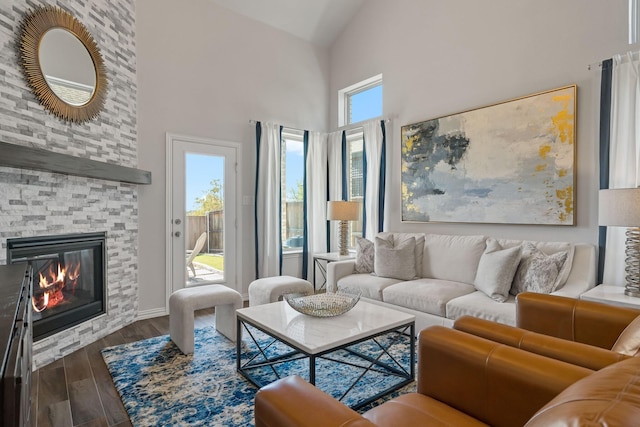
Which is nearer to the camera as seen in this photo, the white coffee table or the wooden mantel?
the white coffee table

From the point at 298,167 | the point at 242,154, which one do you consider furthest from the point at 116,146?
the point at 298,167

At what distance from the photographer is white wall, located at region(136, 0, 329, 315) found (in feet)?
12.4

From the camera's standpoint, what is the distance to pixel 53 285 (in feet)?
9.50

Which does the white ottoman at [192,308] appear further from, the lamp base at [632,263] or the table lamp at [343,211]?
the lamp base at [632,263]

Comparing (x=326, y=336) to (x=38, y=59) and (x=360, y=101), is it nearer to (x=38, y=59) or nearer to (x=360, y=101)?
(x=38, y=59)

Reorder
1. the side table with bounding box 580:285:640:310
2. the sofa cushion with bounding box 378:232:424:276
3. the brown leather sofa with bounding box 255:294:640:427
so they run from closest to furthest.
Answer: the brown leather sofa with bounding box 255:294:640:427
the side table with bounding box 580:285:640:310
the sofa cushion with bounding box 378:232:424:276

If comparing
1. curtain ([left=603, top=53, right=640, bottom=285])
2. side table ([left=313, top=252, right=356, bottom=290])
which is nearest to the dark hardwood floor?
side table ([left=313, top=252, right=356, bottom=290])

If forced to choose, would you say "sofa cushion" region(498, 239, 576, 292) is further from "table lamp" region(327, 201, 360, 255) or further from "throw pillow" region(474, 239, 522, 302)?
"table lamp" region(327, 201, 360, 255)

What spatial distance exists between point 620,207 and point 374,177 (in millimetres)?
2641

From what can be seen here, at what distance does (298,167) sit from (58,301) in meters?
3.19

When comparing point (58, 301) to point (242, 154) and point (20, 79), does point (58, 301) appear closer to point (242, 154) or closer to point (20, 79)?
point (20, 79)

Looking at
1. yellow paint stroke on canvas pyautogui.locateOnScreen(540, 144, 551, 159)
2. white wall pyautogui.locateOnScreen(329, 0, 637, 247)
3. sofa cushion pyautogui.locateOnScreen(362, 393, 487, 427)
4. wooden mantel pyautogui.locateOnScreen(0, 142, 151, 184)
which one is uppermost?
white wall pyautogui.locateOnScreen(329, 0, 637, 247)

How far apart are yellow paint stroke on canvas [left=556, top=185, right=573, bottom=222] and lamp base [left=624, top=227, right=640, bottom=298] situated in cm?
53

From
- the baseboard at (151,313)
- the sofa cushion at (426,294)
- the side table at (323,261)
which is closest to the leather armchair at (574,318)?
the sofa cushion at (426,294)
